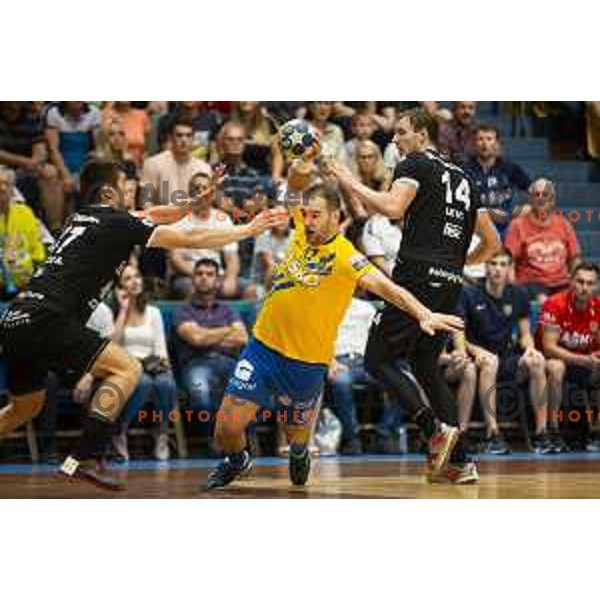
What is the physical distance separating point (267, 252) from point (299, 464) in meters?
3.99

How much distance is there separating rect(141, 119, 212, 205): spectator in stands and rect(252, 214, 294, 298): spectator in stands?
810 mm

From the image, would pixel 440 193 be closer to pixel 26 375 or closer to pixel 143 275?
pixel 26 375

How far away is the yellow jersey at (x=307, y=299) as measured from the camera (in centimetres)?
969

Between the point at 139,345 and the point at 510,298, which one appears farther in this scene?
the point at 510,298

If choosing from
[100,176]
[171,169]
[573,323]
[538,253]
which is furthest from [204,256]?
[100,176]

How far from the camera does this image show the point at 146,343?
12844mm

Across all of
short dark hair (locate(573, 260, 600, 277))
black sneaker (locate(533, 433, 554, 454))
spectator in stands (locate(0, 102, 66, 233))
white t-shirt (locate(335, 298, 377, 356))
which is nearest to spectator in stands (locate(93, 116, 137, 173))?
spectator in stands (locate(0, 102, 66, 233))

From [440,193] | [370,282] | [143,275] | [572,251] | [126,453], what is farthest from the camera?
[572,251]

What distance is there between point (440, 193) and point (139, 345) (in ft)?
11.3

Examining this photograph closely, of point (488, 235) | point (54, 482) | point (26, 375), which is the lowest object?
point (54, 482)

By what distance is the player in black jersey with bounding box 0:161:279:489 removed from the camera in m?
9.38

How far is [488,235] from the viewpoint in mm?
10766

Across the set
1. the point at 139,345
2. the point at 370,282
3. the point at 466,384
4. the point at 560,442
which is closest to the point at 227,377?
the point at 139,345

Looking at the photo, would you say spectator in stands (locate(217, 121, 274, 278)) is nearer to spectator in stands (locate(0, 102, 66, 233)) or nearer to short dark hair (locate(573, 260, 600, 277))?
spectator in stands (locate(0, 102, 66, 233))
